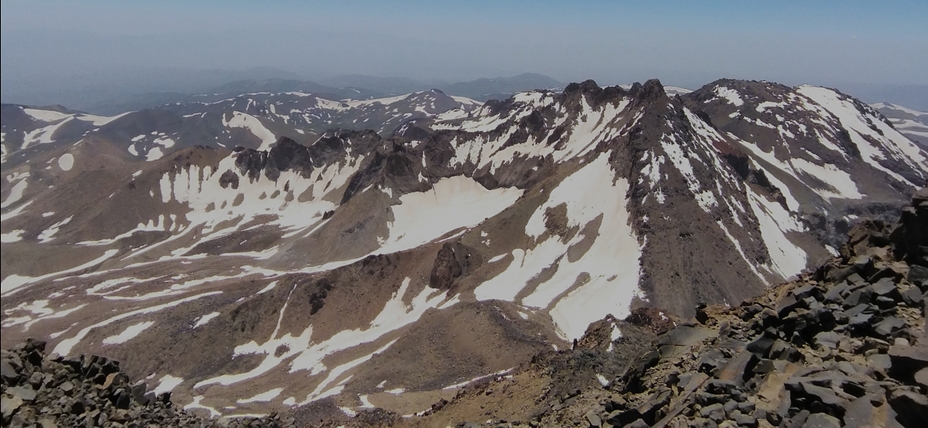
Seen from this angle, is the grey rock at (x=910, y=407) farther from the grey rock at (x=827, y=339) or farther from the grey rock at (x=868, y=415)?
the grey rock at (x=827, y=339)

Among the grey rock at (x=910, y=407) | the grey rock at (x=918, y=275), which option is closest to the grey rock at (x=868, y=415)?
the grey rock at (x=910, y=407)

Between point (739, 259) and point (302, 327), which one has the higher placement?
point (739, 259)

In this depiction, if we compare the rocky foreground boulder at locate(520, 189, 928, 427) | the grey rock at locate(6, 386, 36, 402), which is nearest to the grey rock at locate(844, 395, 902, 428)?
the rocky foreground boulder at locate(520, 189, 928, 427)

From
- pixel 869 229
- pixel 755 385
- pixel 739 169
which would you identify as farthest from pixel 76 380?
pixel 739 169

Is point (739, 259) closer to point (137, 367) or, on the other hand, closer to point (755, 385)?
point (755, 385)

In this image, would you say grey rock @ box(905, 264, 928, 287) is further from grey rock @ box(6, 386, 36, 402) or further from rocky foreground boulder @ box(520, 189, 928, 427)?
grey rock @ box(6, 386, 36, 402)

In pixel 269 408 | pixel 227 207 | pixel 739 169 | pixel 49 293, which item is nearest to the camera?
pixel 269 408

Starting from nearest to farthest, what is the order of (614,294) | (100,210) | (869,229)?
1. (869,229)
2. (614,294)
3. (100,210)
